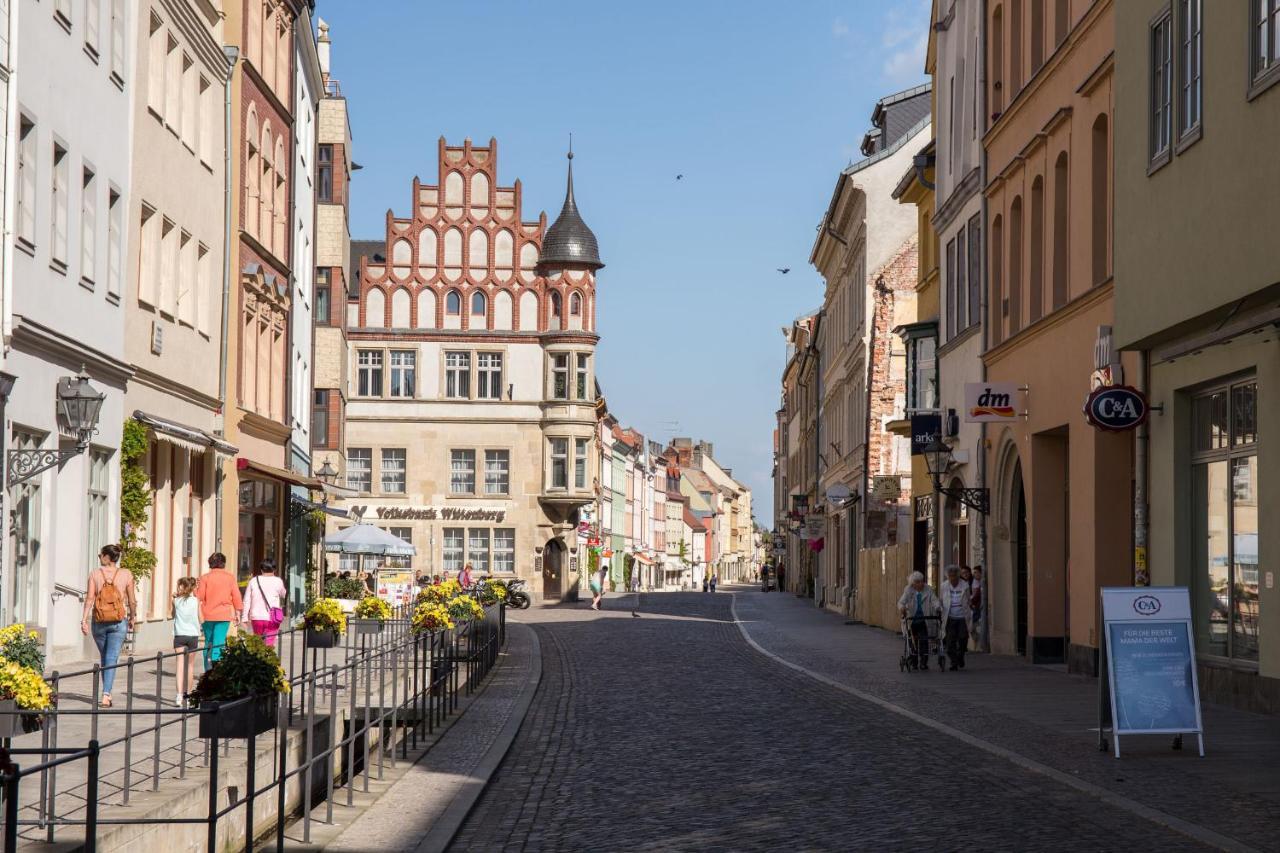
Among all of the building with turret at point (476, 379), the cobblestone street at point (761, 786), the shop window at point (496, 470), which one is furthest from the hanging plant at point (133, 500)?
the shop window at point (496, 470)

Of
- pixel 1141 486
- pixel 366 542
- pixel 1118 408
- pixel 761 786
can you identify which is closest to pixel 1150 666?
pixel 761 786

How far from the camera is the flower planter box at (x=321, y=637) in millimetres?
21656

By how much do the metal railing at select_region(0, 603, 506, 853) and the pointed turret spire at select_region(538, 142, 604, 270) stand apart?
5409cm

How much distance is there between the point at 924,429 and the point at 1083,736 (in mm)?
18722

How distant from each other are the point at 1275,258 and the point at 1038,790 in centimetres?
614

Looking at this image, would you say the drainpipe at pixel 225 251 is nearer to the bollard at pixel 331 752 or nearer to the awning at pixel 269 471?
the awning at pixel 269 471

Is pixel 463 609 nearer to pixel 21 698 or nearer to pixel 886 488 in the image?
pixel 21 698

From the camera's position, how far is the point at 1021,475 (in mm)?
29641

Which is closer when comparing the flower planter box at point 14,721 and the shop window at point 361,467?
the flower planter box at point 14,721

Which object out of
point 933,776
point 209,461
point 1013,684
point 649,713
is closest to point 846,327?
point 209,461

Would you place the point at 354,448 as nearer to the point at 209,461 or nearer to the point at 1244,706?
the point at 209,461

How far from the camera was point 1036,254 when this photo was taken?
1115 inches

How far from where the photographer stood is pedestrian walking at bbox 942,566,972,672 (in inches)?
1061

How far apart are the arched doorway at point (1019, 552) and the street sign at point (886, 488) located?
1655cm
